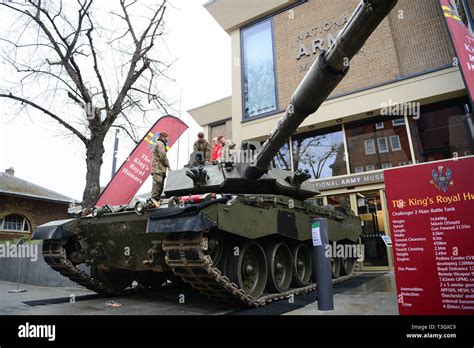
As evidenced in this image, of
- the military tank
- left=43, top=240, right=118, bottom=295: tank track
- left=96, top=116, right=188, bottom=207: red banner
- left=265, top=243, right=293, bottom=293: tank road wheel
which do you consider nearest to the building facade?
left=96, top=116, right=188, bottom=207: red banner

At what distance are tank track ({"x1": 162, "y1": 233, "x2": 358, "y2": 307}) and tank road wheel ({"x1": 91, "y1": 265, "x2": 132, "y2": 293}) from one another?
10.9 ft

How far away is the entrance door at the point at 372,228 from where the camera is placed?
12277mm

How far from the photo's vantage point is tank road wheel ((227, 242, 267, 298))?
6086mm

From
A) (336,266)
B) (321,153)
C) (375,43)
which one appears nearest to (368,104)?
(375,43)

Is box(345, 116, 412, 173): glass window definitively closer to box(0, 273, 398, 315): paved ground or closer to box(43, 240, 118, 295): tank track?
box(0, 273, 398, 315): paved ground

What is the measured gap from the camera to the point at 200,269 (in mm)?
5289

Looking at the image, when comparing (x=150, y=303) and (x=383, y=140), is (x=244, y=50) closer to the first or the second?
(x=383, y=140)

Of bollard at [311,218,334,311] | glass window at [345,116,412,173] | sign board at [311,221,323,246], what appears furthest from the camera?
glass window at [345,116,412,173]

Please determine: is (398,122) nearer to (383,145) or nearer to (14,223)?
(383,145)

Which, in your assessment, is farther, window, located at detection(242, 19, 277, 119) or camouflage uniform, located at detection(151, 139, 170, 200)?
window, located at detection(242, 19, 277, 119)

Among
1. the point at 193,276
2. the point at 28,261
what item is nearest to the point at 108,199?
the point at 28,261

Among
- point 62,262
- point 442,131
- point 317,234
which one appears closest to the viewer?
point 317,234

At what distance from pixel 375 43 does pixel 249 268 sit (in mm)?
10836
